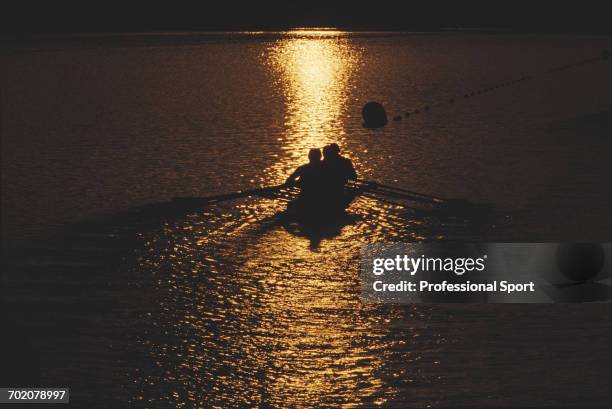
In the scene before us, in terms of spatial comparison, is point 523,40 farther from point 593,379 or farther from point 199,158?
point 593,379

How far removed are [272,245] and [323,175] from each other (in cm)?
329

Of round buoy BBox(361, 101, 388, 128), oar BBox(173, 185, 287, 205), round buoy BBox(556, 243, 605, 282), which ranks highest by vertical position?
round buoy BBox(361, 101, 388, 128)

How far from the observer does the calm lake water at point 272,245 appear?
11641 mm

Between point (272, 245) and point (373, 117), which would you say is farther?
point (373, 117)

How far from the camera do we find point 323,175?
19.7 metres

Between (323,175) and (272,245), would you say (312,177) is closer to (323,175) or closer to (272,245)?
(323,175)

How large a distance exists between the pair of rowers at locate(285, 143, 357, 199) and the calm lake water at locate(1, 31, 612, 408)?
537 millimetres

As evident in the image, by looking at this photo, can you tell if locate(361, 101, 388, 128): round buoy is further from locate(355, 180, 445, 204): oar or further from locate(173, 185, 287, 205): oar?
locate(173, 185, 287, 205): oar

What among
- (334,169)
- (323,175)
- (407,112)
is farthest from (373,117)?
(323,175)

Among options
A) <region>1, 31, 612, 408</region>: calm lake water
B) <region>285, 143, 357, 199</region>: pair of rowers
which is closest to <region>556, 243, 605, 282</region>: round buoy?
<region>1, 31, 612, 408</region>: calm lake water

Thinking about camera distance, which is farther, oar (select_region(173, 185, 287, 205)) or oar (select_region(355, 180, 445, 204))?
oar (select_region(355, 180, 445, 204))

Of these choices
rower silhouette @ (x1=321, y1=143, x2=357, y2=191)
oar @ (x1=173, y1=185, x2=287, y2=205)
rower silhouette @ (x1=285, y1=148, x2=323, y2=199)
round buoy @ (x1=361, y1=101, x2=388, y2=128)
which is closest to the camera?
oar @ (x1=173, y1=185, x2=287, y2=205)

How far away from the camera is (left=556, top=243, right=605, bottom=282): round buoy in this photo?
49.6 ft

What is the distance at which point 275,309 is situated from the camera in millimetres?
13672
